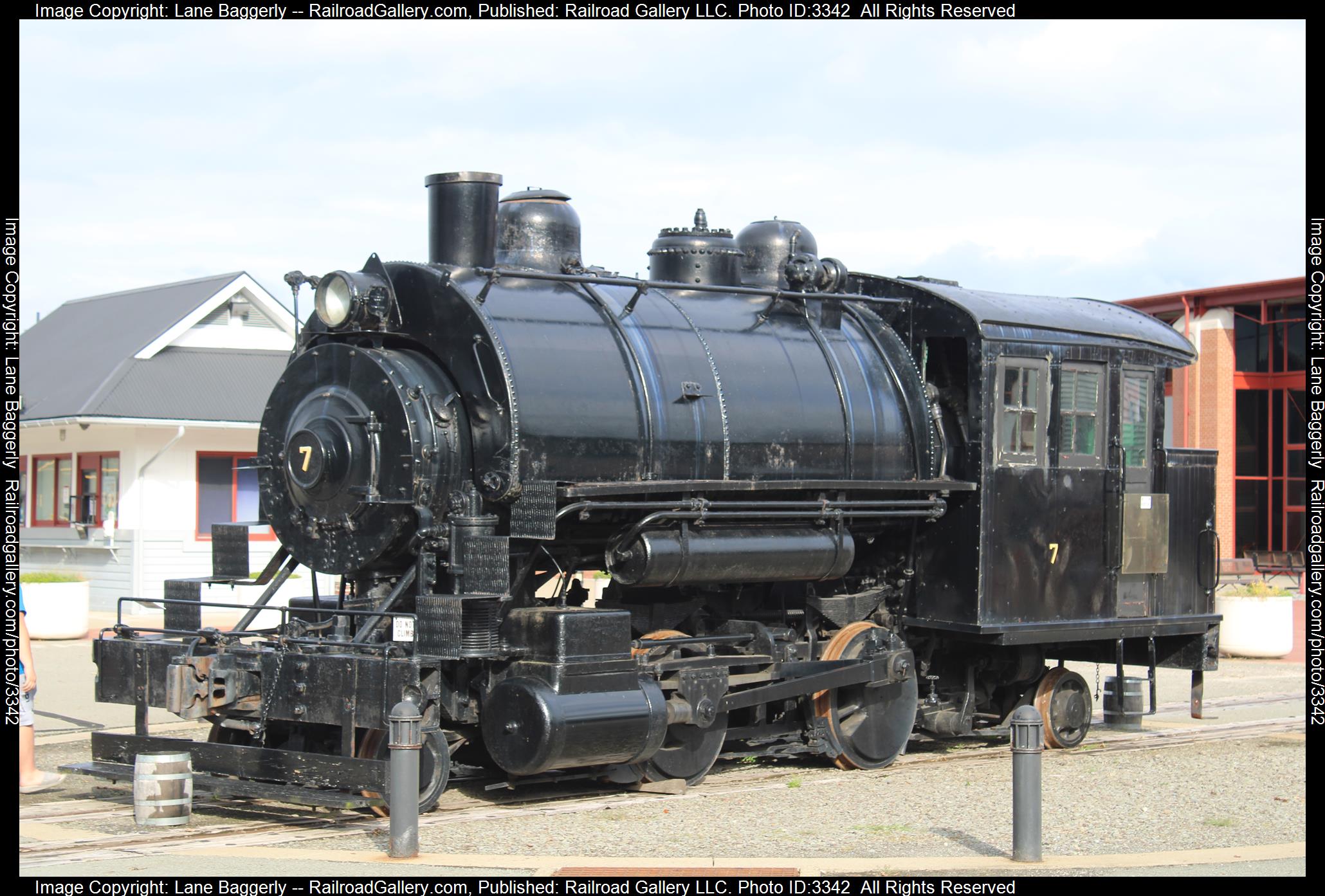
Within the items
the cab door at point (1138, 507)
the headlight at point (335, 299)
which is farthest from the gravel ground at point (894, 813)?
the headlight at point (335, 299)

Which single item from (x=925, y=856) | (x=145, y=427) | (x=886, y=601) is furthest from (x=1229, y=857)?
(x=145, y=427)

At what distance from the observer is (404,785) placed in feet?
24.2

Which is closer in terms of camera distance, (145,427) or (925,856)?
(925,856)

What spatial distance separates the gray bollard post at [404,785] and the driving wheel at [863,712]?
395 centimetres

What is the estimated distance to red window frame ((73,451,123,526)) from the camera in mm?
24641

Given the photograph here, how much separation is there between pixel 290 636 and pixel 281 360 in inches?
741

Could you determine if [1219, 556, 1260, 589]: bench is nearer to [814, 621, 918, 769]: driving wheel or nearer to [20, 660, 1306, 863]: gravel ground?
[20, 660, 1306, 863]: gravel ground

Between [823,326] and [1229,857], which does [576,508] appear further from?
[1229,857]

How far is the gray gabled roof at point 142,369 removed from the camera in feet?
78.5

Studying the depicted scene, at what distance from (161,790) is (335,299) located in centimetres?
307

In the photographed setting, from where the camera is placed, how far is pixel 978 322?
11.2 meters

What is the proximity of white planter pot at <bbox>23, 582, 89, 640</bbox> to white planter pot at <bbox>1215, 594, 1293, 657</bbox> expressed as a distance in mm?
15098

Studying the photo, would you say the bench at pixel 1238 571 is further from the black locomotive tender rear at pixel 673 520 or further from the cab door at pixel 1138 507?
the black locomotive tender rear at pixel 673 520

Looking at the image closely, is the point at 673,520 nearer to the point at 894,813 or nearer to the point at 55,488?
the point at 894,813
